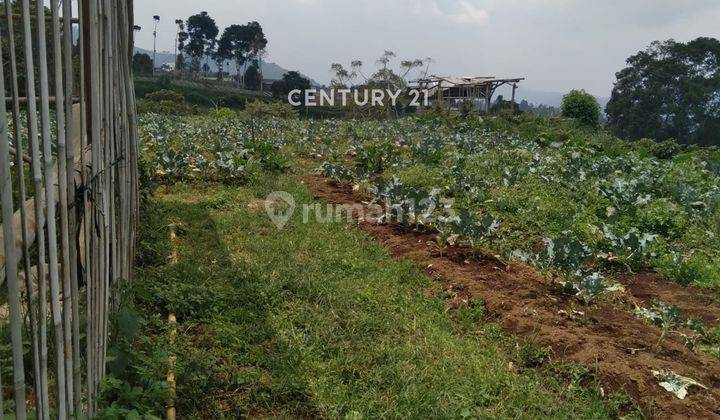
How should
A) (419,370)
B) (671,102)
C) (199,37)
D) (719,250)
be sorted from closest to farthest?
(419,370), (719,250), (671,102), (199,37)

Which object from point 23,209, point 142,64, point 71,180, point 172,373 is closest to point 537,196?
point 172,373

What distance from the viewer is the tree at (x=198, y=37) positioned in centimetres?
6950

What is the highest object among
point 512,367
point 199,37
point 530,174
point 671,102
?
point 199,37

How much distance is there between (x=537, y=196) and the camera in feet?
27.3

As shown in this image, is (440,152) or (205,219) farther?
(440,152)

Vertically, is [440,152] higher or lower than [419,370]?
higher

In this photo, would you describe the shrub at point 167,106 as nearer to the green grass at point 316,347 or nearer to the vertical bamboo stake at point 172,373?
the green grass at point 316,347

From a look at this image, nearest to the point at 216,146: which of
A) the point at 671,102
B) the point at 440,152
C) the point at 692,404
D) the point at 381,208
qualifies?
the point at 440,152

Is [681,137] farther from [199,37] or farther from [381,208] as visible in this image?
[199,37]

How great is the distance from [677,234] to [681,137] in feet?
134

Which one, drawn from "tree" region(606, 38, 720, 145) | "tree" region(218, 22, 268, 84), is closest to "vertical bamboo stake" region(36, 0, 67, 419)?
"tree" region(606, 38, 720, 145)

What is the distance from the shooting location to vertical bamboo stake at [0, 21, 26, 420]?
1419mm

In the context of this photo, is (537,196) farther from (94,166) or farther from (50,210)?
(50,210)

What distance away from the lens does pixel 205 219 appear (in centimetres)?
671
